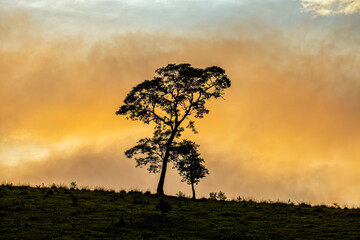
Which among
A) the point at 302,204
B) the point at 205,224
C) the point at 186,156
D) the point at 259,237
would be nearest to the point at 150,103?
the point at 186,156

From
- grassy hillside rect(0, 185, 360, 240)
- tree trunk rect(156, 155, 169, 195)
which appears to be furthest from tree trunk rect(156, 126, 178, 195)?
grassy hillside rect(0, 185, 360, 240)

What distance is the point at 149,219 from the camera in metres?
27.2

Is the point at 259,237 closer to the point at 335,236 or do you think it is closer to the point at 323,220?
the point at 335,236

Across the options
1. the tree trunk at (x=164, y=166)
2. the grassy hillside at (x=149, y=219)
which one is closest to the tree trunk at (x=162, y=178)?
the tree trunk at (x=164, y=166)

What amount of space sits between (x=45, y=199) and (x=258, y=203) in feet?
67.0

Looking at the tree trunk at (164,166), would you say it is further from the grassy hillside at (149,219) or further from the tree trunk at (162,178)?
the grassy hillside at (149,219)

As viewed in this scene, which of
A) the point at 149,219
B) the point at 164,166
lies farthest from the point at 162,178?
the point at 149,219

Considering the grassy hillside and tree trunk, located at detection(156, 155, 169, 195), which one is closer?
the grassy hillside

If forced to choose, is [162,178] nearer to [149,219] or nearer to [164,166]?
[164,166]

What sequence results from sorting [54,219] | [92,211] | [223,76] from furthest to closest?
[223,76] → [92,211] → [54,219]

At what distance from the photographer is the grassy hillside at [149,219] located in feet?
76.8

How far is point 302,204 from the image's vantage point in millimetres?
38500

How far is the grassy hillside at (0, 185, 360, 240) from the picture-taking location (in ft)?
76.8

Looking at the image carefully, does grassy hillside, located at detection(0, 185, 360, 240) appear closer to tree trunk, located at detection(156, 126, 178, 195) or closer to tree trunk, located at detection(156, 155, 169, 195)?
tree trunk, located at detection(156, 155, 169, 195)
